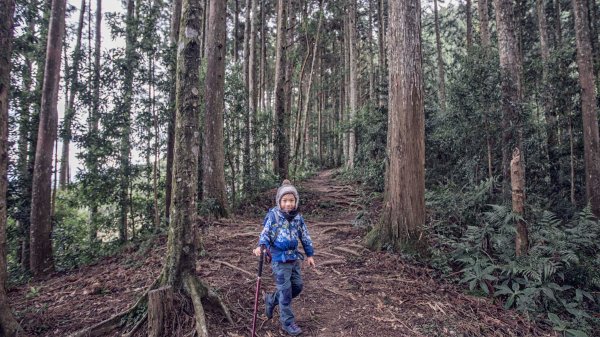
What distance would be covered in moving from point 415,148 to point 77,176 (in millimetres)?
9100

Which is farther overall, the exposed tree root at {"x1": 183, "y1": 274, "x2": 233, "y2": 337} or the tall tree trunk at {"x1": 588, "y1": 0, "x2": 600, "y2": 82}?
the tall tree trunk at {"x1": 588, "y1": 0, "x2": 600, "y2": 82}

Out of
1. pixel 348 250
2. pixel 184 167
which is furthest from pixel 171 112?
pixel 348 250

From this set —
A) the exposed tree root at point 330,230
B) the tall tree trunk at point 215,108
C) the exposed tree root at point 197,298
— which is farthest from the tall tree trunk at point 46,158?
the exposed tree root at point 330,230

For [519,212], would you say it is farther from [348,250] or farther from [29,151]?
[29,151]

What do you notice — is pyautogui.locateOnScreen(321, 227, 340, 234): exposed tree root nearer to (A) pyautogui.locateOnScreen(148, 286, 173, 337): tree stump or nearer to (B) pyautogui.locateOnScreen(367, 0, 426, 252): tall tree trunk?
(B) pyautogui.locateOnScreen(367, 0, 426, 252): tall tree trunk

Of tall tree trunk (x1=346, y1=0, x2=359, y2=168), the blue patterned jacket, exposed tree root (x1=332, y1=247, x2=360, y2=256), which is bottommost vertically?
exposed tree root (x1=332, y1=247, x2=360, y2=256)

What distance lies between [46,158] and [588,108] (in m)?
14.5

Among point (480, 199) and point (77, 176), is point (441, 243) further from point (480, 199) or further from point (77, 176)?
point (77, 176)

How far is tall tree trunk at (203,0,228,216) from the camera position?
30.6ft

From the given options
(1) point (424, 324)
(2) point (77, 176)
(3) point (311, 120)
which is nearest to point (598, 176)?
(1) point (424, 324)

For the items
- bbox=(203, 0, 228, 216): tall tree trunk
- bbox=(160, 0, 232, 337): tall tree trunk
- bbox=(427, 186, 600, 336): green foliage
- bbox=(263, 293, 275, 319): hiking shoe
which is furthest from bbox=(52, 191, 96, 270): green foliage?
bbox=(427, 186, 600, 336): green foliage

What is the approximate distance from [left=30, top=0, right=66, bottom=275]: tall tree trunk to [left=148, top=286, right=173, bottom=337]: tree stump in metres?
5.96

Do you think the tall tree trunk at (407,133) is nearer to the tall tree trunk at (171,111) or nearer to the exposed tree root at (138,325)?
the exposed tree root at (138,325)

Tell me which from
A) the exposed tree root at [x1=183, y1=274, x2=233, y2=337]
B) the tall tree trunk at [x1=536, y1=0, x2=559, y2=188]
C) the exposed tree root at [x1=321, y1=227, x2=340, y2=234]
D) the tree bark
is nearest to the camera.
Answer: the exposed tree root at [x1=183, y1=274, x2=233, y2=337]
